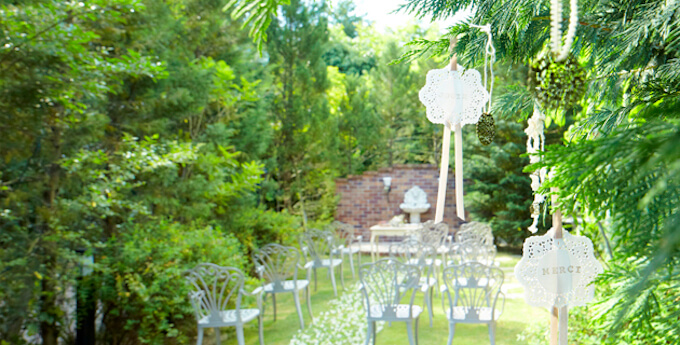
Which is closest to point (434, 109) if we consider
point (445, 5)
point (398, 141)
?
point (445, 5)

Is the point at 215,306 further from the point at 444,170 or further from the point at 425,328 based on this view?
the point at 444,170

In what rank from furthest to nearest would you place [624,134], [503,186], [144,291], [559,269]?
[503,186] → [144,291] → [559,269] → [624,134]

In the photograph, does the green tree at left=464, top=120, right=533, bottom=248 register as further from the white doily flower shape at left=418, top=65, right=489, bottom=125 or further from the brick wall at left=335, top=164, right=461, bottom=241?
the white doily flower shape at left=418, top=65, right=489, bottom=125

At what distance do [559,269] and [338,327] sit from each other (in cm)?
387

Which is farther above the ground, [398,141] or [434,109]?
[398,141]

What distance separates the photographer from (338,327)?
4637 millimetres

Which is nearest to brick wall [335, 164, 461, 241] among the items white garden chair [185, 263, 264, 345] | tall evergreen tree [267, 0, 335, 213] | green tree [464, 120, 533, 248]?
green tree [464, 120, 533, 248]

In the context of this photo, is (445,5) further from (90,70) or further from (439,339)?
(439,339)

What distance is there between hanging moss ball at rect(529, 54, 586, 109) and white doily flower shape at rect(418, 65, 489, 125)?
0.34 ft

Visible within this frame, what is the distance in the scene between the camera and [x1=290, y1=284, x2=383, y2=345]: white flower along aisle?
425cm

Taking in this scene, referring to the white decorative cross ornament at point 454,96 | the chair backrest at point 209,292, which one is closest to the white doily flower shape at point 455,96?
the white decorative cross ornament at point 454,96

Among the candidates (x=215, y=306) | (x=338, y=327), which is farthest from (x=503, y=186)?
(x=215, y=306)

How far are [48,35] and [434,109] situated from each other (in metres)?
2.64

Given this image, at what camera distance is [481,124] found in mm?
952
